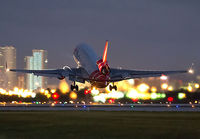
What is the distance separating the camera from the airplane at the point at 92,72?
212 feet

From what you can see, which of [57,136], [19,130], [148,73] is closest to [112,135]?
[57,136]

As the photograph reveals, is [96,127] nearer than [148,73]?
Yes

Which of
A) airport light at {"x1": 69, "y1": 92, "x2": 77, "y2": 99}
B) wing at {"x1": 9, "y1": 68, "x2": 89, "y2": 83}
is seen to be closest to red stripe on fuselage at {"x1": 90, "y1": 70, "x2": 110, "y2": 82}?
wing at {"x1": 9, "y1": 68, "x2": 89, "y2": 83}

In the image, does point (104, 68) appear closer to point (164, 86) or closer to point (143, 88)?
point (143, 88)

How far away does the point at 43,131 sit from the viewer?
102 ft

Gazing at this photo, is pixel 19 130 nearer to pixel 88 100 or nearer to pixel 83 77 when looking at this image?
pixel 83 77

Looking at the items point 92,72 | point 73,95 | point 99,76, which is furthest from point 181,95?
point 99,76

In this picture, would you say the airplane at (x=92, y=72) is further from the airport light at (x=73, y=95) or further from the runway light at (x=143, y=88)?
the runway light at (x=143, y=88)

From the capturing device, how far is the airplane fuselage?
65.4 m

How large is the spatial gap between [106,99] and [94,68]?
105 feet

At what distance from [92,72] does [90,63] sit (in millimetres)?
3845

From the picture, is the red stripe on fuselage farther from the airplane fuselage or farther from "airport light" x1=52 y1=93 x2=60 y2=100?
"airport light" x1=52 y1=93 x2=60 y2=100

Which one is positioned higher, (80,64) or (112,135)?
(80,64)

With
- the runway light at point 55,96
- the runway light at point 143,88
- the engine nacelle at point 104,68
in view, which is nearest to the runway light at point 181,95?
the runway light at point 143,88
